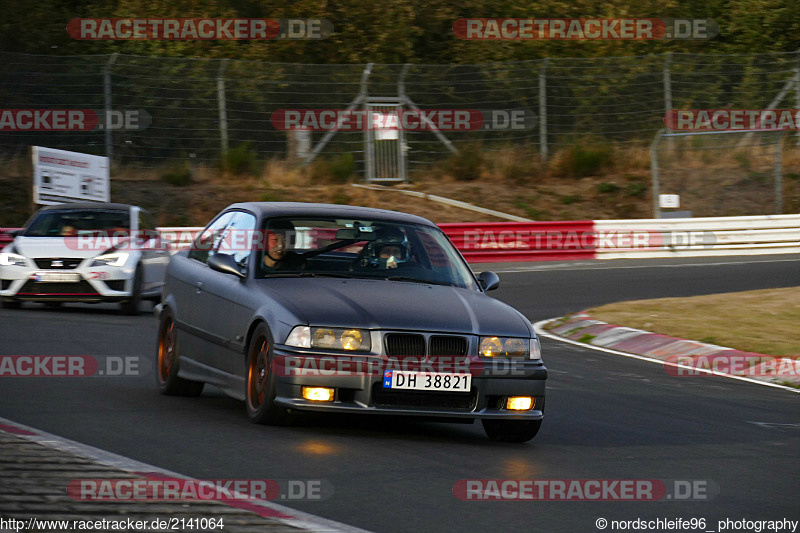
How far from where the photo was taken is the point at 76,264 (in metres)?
16.3

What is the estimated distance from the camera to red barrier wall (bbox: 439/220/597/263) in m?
26.4

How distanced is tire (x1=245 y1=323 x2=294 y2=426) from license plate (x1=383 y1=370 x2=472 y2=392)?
70 centimetres

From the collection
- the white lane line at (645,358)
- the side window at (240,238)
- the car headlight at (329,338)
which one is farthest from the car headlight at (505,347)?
the white lane line at (645,358)

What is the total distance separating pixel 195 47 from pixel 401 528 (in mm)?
33733

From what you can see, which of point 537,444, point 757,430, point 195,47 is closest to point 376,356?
point 537,444

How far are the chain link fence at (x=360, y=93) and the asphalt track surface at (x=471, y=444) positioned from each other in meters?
17.4

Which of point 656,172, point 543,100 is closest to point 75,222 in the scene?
point 656,172

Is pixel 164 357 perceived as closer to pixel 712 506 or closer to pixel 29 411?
pixel 29 411

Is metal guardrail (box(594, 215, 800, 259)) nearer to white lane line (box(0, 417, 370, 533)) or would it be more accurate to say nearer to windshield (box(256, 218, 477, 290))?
windshield (box(256, 218, 477, 290))

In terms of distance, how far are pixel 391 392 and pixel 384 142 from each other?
25.2 m

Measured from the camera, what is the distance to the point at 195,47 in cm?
3809

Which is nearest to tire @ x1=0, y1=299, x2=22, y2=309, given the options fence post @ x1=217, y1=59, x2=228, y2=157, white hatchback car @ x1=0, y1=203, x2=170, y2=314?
white hatchback car @ x1=0, y1=203, x2=170, y2=314

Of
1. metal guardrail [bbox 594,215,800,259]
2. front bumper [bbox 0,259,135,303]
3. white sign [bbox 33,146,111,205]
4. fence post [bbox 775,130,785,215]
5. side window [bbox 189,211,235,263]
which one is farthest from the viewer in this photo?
fence post [bbox 775,130,785,215]

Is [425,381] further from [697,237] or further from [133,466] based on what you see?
[697,237]
